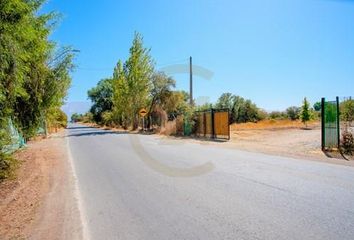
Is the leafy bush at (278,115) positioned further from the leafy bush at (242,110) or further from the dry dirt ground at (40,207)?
the dry dirt ground at (40,207)

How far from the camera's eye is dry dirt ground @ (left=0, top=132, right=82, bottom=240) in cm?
663

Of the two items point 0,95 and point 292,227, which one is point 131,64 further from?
point 292,227

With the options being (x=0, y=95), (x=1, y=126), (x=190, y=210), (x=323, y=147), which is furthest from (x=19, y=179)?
(x=323, y=147)

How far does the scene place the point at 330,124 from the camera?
19.1 m

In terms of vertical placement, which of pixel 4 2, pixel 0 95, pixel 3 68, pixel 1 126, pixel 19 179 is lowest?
pixel 19 179

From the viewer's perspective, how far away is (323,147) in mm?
19234

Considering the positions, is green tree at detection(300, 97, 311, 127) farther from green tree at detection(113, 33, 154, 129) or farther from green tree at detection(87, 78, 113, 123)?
green tree at detection(87, 78, 113, 123)

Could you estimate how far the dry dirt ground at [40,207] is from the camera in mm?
6629

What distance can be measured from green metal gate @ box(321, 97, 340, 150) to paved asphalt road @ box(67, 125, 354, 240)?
6.37 meters

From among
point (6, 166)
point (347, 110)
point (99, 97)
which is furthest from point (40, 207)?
point (99, 97)

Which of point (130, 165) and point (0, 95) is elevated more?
point (0, 95)

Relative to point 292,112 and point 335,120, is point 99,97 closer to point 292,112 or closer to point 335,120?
point 292,112

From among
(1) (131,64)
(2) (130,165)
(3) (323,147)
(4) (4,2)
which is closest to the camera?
(4) (4,2)

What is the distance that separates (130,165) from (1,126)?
4811mm
